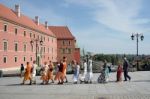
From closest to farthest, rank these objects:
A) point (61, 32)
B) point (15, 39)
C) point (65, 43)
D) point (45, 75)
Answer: point (45, 75)
point (15, 39)
point (65, 43)
point (61, 32)

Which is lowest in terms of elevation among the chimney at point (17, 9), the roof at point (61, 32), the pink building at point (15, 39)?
the pink building at point (15, 39)

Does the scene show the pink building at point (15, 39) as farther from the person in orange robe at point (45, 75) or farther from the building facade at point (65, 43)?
the person in orange robe at point (45, 75)

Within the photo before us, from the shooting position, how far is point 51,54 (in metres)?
101

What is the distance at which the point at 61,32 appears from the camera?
11050 centimetres

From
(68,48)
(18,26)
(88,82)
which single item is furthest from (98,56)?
(88,82)

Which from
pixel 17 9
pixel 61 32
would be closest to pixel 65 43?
pixel 61 32

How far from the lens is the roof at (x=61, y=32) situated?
4299 inches

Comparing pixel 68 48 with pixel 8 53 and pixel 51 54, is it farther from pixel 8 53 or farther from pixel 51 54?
pixel 8 53

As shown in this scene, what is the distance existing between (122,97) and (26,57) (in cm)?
5768

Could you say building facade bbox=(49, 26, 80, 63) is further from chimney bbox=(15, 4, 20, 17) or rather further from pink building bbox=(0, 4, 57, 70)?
chimney bbox=(15, 4, 20, 17)

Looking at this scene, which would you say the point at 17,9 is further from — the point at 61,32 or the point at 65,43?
the point at 61,32

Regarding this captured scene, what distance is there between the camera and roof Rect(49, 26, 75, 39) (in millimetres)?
109188

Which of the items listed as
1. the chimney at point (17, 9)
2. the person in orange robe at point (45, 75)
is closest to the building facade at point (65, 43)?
the chimney at point (17, 9)

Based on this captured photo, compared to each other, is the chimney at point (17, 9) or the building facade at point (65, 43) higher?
the chimney at point (17, 9)
